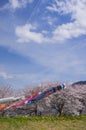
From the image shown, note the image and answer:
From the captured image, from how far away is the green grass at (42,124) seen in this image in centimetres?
Answer: 1412

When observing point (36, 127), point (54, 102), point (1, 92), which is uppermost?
point (1, 92)

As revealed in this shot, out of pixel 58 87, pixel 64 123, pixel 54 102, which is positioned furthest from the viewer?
pixel 54 102

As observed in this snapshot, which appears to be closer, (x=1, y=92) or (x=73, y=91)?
(x=73, y=91)

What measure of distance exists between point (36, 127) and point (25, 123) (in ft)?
2.41

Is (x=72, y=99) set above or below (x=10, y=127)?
above

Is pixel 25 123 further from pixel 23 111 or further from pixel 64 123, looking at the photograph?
pixel 23 111

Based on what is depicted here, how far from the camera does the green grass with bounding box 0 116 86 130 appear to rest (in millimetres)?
14117

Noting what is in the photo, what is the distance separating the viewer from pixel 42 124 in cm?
1477

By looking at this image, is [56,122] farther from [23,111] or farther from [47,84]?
[23,111]

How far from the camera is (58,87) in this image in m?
2.95

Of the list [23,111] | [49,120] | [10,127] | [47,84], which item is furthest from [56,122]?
[23,111]

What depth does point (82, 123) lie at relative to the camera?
15.4 m

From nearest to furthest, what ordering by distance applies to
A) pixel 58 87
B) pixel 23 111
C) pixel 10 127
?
pixel 58 87, pixel 10 127, pixel 23 111

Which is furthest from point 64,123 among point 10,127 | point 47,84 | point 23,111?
point 23,111
